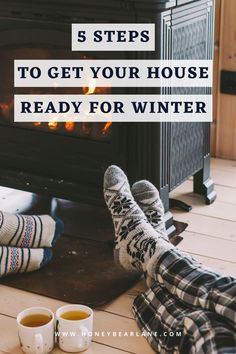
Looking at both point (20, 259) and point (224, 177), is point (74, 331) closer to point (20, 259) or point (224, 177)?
point (20, 259)

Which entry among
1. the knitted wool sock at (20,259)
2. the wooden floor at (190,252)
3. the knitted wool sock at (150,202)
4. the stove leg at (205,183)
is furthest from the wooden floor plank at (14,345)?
the stove leg at (205,183)

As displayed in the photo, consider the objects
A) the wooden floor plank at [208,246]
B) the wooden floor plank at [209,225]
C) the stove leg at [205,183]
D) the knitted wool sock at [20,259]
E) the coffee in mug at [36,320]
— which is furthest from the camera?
the stove leg at [205,183]

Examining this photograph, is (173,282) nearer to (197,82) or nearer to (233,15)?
(197,82)

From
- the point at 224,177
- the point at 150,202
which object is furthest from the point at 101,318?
the point at 224,177

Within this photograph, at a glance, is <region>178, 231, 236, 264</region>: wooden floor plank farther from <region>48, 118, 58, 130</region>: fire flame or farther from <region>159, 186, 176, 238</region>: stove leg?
<region>48, 118, 58, 130</region>: fire flame

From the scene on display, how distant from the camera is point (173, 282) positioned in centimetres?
183

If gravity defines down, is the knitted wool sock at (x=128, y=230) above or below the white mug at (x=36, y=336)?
above

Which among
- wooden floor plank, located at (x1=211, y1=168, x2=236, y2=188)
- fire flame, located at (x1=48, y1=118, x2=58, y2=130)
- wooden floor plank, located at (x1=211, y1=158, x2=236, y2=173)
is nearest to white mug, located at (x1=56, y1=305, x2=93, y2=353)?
fire flame, located at (x1=48, y1=118, x2=58, y2=130)

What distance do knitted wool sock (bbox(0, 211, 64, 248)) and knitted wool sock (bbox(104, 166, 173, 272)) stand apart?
0.20m

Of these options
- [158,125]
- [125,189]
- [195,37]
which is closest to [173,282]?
[125,189]

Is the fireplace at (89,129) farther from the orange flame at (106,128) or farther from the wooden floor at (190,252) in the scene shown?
the wooden floor at (190,252)

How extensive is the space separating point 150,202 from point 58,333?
590 mm

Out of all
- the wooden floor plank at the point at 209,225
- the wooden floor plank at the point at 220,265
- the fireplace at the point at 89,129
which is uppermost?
the fireplace at the point at 89,129

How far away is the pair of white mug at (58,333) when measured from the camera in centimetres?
172
